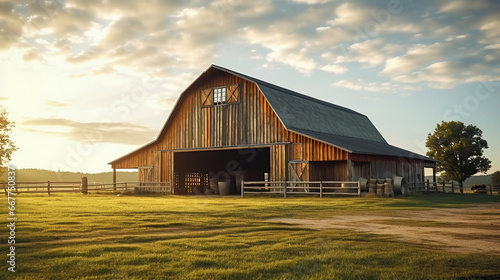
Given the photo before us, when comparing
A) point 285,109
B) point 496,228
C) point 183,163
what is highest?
point 285,109

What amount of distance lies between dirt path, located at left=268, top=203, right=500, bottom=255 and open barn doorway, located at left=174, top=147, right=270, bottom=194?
21062 mm

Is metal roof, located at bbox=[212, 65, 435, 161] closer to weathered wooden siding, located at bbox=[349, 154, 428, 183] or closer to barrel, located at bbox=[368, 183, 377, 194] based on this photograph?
weathered wooden siding, located at bbox=[349, 154, 428, 183]

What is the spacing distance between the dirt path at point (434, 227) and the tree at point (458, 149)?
38914mm

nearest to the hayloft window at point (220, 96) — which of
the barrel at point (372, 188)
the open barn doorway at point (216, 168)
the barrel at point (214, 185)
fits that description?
the open barn doorway at point (216, 168)

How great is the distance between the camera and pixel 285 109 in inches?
1213

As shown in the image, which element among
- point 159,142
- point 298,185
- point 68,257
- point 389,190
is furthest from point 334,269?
point 159,142

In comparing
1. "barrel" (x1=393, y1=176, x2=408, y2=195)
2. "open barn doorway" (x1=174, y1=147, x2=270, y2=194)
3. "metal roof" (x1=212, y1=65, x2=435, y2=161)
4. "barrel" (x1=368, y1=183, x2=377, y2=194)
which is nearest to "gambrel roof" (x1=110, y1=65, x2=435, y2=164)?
"metal roof" (x1=212, y1=65, x2=435, y2=161)

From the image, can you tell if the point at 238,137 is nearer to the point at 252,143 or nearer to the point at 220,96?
the point at 252,143

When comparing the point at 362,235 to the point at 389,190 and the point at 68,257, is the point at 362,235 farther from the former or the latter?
the point at 389,190

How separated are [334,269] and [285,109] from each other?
24013mm

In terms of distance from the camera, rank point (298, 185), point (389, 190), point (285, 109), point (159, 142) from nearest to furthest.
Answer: point (389, 190) → point (298, 185) → point (285, 109) → point (159, 142)

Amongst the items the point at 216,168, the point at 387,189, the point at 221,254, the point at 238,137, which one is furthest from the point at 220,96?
the point at 221,254

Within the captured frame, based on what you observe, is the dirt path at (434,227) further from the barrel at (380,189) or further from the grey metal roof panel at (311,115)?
the grey metal roof panel at (311,115)

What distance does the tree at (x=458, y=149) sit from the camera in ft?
167
